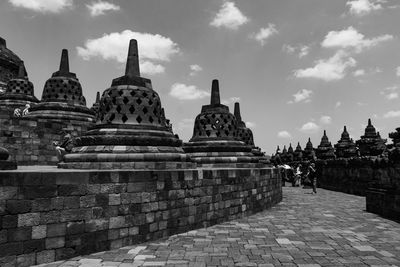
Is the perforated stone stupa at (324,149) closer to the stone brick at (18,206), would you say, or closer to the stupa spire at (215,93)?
the stupa spire at (215,93)

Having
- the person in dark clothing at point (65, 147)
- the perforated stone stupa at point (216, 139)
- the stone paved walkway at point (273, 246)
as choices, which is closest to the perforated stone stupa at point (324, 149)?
the perforated stone stupa at point (216, 139)

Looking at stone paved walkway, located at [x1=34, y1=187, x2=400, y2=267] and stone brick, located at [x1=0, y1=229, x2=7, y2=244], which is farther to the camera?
stone paved walkway, located at [x1=34, y1=187, x2=400, y2=267]

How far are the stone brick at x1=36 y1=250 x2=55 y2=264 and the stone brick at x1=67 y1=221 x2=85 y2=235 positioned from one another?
0.38m

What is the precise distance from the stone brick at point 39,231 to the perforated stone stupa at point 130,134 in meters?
2.16

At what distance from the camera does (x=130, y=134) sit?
770 cm

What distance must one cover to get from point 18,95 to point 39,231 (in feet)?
49.8

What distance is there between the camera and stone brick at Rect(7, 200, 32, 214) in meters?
4.78

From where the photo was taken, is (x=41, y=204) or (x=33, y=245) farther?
(x=41, y=204)

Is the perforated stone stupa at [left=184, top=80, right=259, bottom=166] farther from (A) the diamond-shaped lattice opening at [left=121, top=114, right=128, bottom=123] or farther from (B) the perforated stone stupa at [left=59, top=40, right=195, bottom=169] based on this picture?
(A) the diamond-shaped lattice opening at [left=121, top=114, right=128, bottom=123]

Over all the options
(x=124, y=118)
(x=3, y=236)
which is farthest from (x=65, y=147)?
(x=3, y=236)

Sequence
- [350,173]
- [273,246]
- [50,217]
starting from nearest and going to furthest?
[50,217], [273,246], [350,173]

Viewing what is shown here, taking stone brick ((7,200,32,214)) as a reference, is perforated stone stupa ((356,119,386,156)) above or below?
above

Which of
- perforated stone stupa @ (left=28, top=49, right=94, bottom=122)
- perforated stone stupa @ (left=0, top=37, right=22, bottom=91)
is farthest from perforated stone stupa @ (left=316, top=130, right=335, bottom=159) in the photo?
perforated stone stupa @ (left=0, top=37, right=22, bottom=91)

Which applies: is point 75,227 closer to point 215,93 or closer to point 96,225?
point 96,225
